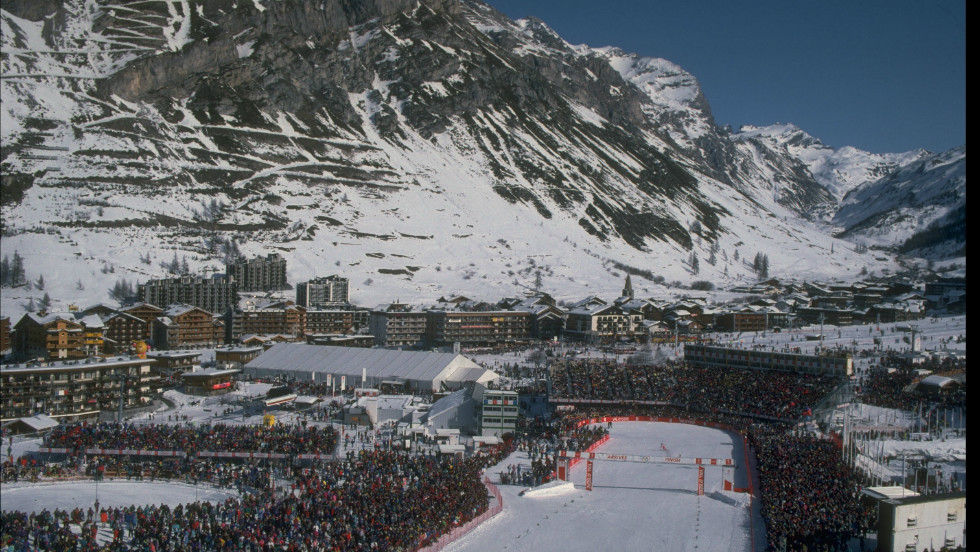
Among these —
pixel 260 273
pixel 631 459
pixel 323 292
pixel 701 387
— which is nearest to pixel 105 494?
pixel 631 459

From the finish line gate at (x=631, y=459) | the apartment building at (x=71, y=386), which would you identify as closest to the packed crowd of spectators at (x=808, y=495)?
the finish line gate at (x=631, y=459)

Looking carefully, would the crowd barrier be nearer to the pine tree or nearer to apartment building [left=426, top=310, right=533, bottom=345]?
apartment building [left=426, top=310, right=533, bottom=345]

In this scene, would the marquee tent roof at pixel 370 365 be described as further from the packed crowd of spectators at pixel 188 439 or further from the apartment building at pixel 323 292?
the apartment building at pixel 323 292

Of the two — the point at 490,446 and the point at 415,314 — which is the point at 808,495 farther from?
the point at 415,314

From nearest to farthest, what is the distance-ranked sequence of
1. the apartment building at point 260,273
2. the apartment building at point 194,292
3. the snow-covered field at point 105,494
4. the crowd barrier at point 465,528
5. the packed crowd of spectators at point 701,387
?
the crowd barrier at point 465,528
the snow-covered field at point 105,494
the packed crowd of spectators at point 701,387
the apartment building at point 194,292
the apartment building at point 260,273

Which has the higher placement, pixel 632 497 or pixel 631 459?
pixel 631 459

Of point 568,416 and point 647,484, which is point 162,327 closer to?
point 568,416
